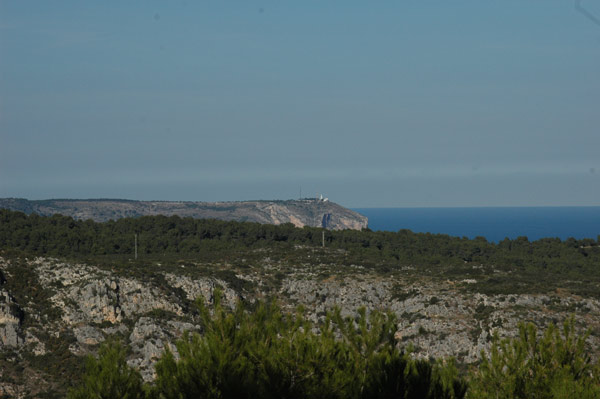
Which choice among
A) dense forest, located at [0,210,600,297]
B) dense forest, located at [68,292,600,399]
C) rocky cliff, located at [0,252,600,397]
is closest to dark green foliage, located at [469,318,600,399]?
dense forest, located at [68,292,600,399]

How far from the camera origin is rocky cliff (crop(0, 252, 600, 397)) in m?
52.0

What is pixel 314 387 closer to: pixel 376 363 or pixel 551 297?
pixel 376 363

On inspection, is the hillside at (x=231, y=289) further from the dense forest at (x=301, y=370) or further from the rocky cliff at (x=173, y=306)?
the dense forest at (x=301, y=370)

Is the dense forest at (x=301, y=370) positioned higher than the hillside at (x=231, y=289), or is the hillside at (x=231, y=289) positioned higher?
the dense forest at (x=301, y=370)

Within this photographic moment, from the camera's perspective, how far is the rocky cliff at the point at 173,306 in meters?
52.0

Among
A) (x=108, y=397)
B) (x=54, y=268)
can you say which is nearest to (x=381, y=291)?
(x=54, y=268)

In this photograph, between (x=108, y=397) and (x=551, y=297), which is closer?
(x=108, y=397)

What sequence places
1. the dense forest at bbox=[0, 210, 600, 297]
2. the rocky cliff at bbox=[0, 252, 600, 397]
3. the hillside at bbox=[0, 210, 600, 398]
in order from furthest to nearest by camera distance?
1. the dense forest at bbox=[0, 210, 600, 297]
2. the hillside at bbox=[0, 210, 600, 398]
3. the rocky cliff at bbox=[0, 252, 600, 397]

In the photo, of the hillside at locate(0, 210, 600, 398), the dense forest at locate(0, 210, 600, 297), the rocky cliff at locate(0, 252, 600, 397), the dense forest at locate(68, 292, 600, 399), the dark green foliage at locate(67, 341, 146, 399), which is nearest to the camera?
the dark green foliage at locate(67, 341, 146, 399)

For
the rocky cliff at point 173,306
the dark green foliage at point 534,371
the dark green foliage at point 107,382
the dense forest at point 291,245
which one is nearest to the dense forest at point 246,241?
the dense forest at point 291,245

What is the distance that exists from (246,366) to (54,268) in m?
50.9

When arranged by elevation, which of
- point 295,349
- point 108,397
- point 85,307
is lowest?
point 85,307

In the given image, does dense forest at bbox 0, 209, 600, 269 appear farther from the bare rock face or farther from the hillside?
the bare rock face

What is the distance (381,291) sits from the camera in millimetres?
70062
